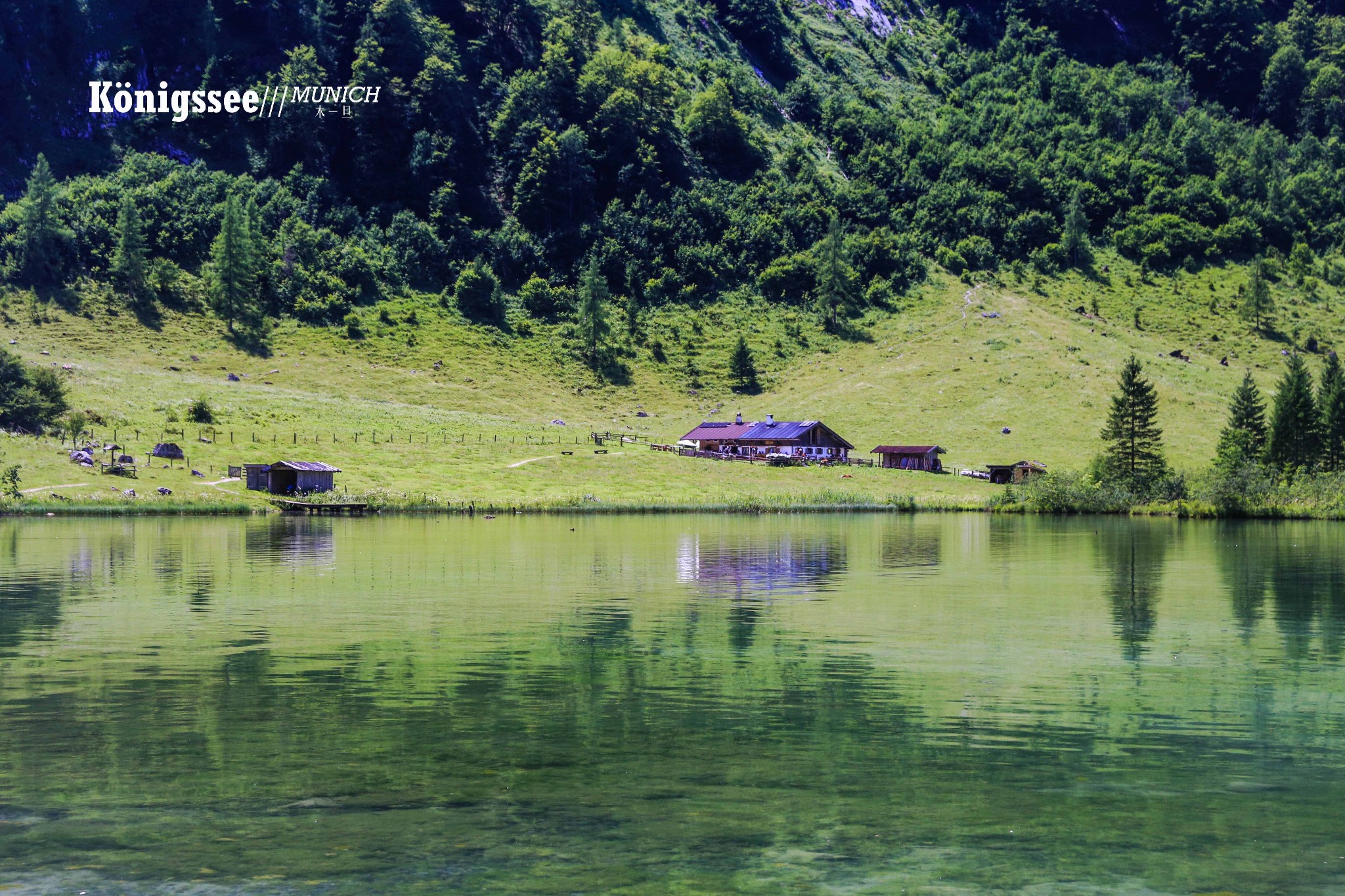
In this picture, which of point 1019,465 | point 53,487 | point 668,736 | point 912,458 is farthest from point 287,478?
point 668,736

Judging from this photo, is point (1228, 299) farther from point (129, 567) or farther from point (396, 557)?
point (129, 567)

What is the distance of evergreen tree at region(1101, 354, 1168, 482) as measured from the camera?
108812mm

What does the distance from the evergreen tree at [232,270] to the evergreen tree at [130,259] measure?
8.88 metres

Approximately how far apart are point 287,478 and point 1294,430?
278 ft

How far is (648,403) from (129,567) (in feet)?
368

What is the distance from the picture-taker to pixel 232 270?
16675 centimetres

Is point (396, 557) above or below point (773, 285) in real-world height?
below

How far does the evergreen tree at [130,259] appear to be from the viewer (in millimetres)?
165000

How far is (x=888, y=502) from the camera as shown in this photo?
111 m

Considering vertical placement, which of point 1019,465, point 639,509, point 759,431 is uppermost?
point 759,431

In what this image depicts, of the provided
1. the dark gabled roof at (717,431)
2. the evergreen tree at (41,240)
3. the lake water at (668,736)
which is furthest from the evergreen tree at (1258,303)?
the evergreen tree at (41,240)

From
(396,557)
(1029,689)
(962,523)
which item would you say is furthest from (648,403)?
(1029,689)

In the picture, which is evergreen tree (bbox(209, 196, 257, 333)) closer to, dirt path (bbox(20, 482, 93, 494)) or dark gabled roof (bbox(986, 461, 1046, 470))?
dirt path (bbox(20, 482, 93, 494))

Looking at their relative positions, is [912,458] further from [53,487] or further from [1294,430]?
[53,487]
